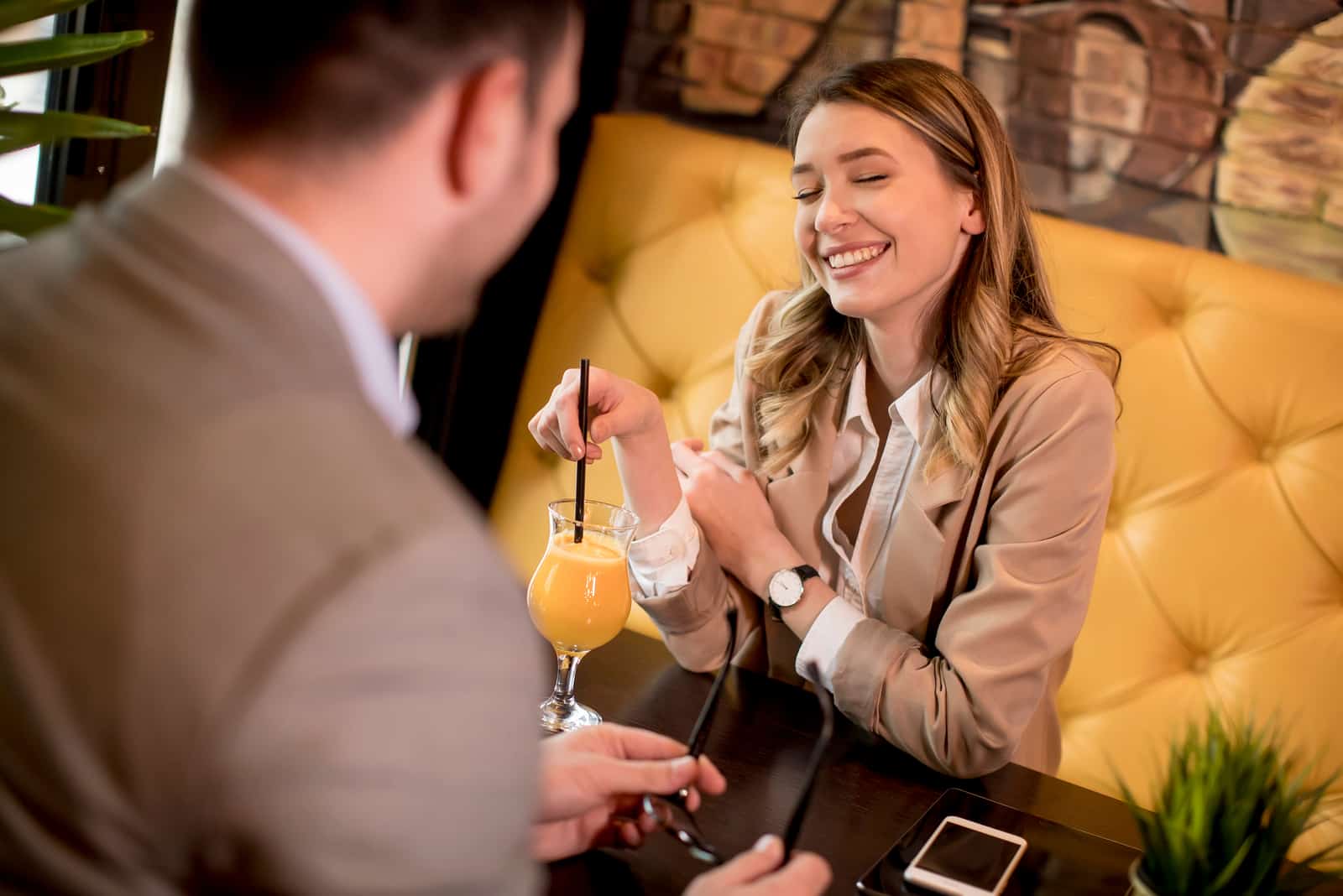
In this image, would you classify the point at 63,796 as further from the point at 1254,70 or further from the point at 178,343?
the point at 1254,70

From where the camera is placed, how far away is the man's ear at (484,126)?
66cm

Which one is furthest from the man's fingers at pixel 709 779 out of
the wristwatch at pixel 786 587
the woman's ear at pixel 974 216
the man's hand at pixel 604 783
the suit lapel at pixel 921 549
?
the woman's ear at pixel 974 216

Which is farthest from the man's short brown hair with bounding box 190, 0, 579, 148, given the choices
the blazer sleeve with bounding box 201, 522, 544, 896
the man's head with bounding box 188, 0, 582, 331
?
the blazer sleeve with bounding box 201, 522, 544, 896

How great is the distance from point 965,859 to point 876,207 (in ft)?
2.45

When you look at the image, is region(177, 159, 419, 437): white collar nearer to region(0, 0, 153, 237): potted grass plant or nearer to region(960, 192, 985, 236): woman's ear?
region(0, 0, 153, 237): potted grass plant

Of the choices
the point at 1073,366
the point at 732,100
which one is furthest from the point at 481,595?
the point at 732,100

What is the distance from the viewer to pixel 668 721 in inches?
49.5

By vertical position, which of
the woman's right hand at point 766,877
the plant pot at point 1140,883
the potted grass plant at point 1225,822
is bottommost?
the woman's right hand at point 766,877

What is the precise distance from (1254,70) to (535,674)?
5.65 feet

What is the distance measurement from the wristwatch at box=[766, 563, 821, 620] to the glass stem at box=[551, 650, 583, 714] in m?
0.28

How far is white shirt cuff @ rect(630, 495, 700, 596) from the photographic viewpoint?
1.50 meters

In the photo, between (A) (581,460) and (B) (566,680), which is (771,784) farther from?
(A) (581,460)

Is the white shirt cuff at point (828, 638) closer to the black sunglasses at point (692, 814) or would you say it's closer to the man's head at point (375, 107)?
the black sunglasses at point (692, 814)

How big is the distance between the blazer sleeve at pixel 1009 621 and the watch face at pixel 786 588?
3.4 inches
